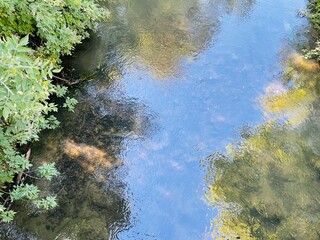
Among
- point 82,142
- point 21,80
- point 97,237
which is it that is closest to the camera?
point 21,80

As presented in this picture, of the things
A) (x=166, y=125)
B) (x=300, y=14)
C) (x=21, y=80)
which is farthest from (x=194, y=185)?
(x=300, y=14)

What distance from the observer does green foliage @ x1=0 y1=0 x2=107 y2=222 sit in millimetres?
3428

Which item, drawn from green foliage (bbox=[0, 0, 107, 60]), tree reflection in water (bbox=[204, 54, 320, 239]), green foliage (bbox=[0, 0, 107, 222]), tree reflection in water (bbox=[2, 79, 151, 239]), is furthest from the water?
green foliage (bbox=[0, 0, 107, 60])

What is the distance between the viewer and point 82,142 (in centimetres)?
806

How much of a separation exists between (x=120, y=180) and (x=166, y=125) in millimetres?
1895

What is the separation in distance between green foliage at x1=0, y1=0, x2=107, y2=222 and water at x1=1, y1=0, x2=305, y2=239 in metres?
0.55

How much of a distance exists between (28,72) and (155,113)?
5612 mm

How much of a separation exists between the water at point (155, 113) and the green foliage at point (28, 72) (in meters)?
0.55

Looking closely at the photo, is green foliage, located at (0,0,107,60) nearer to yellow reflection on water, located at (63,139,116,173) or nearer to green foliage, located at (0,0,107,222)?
green foliage, located at (0,0,107,222)

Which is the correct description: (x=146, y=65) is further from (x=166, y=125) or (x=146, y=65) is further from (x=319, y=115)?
(x=319, y=115)

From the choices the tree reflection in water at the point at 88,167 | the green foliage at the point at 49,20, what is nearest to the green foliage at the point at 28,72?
the green foliage at the point at 49,20

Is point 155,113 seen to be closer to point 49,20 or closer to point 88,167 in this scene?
point 88,167

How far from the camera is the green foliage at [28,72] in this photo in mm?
3428

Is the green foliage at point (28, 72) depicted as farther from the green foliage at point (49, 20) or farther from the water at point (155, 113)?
the water at point (155, 113)
